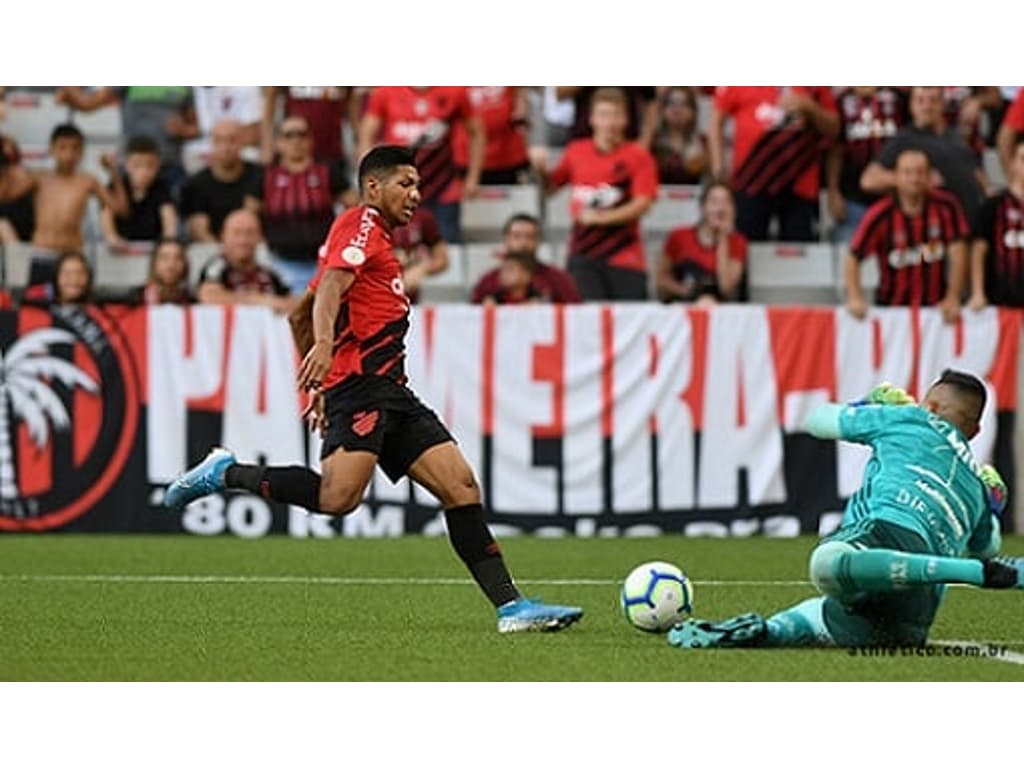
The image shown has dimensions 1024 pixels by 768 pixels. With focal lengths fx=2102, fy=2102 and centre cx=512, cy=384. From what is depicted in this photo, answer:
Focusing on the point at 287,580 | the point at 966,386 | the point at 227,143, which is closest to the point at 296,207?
the point at 227,143

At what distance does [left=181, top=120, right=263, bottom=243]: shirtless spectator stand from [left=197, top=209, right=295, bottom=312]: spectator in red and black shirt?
0.89 meters

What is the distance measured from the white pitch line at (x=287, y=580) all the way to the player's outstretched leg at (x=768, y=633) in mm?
3045

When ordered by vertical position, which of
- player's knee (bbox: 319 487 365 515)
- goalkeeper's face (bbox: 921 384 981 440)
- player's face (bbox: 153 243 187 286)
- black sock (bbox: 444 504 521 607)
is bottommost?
black sock (bbox: 444 504 521 607)

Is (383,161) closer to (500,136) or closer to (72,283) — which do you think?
(72,283)

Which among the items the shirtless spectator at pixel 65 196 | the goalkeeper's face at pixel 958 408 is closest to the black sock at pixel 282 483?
the goalkeeper's face at pixel 958 408

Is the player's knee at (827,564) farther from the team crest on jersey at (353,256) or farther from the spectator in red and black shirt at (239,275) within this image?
the spectator in red and black shirt at (239,275)

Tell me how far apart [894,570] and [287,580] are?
450 cm

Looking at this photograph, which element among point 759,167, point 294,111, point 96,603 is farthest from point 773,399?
point 96,603

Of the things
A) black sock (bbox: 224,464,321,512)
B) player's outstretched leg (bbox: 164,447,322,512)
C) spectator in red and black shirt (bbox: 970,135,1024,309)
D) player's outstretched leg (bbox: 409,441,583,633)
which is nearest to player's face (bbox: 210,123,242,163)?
spectator in red and black shirt (bbox: 970,135,1024,309)

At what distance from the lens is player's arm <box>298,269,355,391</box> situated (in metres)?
8.17

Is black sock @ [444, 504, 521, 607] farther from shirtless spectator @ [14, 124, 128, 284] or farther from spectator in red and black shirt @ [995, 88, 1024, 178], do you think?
spectator in red and black shirt @ [995, 88, 1024, 178]

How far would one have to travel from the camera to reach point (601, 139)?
16203 millimetres
